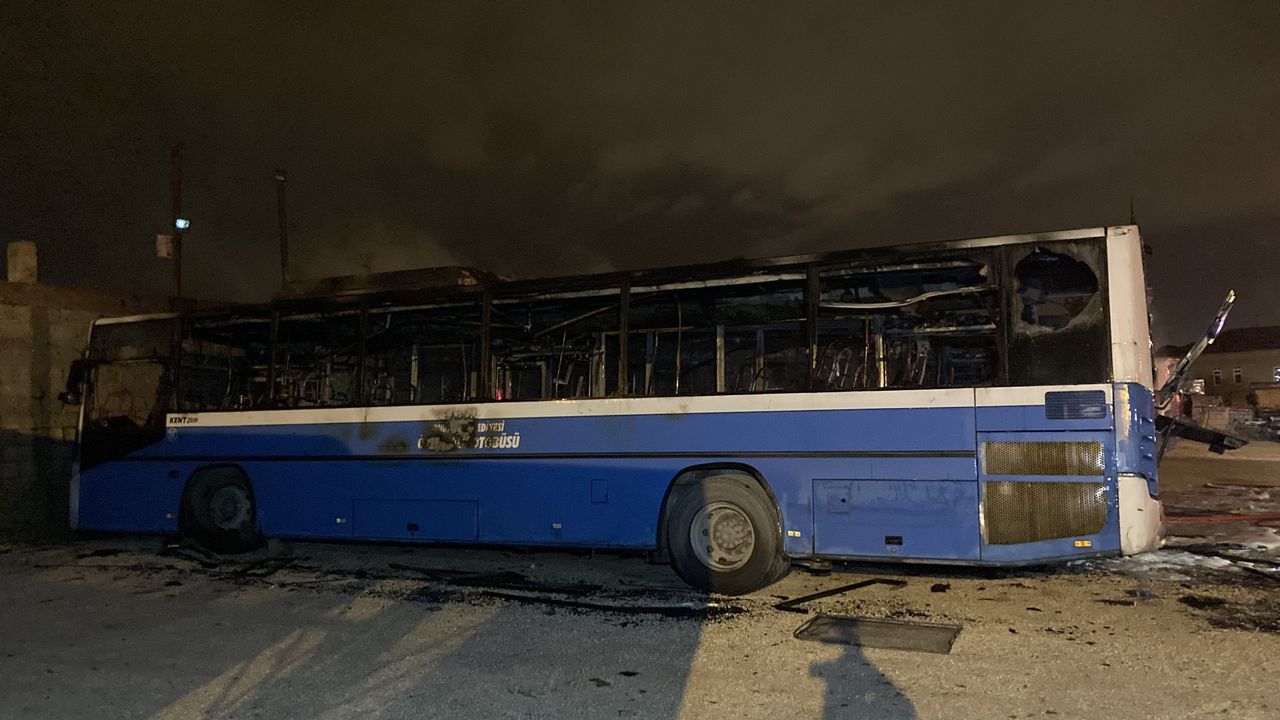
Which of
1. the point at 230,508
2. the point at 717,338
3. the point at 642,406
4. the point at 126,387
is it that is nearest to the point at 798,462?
the point at 642,406

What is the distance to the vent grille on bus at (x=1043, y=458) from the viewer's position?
6.21 metres

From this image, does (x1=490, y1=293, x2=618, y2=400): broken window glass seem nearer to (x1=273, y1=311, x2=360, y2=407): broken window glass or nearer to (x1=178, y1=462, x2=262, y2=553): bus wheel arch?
(x1=273, y1=311, x2=360, y2=407): broken window glass

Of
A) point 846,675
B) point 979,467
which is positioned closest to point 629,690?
point 846,675

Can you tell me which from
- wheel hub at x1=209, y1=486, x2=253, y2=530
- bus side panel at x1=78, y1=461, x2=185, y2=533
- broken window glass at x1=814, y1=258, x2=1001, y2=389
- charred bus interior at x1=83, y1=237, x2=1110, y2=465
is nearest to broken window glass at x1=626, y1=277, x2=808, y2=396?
charred bus interior at x1=83, y1=237, x2=1110, y2=465

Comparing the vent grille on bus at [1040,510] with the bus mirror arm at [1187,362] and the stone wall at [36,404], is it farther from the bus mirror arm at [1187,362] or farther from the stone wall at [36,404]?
the stone wall at [36,404]

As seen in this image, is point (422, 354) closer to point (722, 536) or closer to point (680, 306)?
point (680, 306)

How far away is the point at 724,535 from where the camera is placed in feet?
23.7

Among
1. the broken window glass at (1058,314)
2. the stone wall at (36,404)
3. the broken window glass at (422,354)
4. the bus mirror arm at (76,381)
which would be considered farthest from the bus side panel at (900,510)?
the stone wall at (36,404)

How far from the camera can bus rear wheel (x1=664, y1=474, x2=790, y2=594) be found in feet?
23.2

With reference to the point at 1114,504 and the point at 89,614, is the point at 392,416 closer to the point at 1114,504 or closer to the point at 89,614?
the point at 89,614

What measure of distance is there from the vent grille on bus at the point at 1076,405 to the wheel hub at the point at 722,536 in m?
2.54

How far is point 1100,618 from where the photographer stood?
6.18 m

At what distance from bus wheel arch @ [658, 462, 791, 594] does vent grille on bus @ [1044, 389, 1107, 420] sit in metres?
2.28

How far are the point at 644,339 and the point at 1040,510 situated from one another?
155 inches
